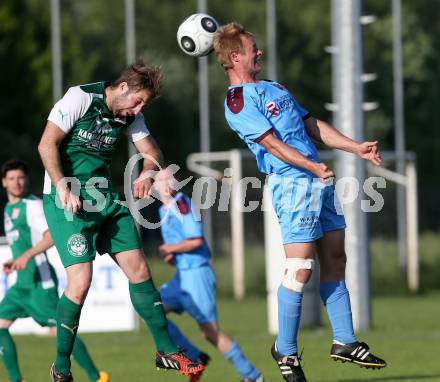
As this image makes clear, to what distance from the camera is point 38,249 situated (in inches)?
376

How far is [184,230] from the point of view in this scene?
1052 cm

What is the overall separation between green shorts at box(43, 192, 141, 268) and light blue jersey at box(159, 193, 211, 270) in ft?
7.49

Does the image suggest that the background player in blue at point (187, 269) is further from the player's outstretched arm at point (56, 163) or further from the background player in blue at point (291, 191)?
the player's outstretched arm at point (56, 163)

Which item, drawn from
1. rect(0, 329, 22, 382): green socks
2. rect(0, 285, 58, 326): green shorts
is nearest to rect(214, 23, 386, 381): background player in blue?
rect(0, 329, 22, 382): green socks

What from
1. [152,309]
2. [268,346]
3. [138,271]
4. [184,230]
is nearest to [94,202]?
Result: [138,271]

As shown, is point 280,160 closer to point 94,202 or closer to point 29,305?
point 94,202

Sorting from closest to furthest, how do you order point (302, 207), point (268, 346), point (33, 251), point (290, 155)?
point (290, 155), point (302, 207), point (33, 251), point (268, 346)

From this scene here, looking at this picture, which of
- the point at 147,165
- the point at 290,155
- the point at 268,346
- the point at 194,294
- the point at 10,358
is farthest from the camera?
the point at 268,346

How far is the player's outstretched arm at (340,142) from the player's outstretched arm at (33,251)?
2.47 meters

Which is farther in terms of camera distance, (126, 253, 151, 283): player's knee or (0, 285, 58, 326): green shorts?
(0, 285, 58, 326): green shorts

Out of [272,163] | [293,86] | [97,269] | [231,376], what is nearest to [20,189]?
[231,376]

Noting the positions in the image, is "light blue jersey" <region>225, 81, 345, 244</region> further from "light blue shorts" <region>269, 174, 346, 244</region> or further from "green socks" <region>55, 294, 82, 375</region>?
"green socks" <region>55, 294, 82, 375</region>

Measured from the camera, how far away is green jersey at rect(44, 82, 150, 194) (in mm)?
7848

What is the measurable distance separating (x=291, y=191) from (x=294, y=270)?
534mm
